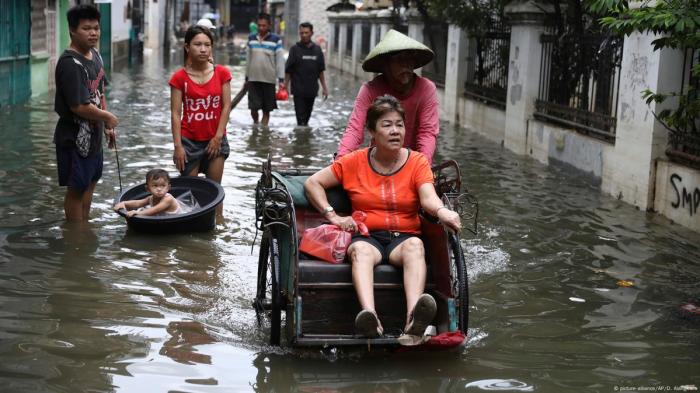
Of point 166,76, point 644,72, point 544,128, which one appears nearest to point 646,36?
point 644,72

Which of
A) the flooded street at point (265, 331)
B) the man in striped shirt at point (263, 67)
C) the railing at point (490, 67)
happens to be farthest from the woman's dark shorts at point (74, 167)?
the railing at point (490, 67)

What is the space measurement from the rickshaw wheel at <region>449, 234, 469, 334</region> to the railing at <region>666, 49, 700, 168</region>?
501 cm

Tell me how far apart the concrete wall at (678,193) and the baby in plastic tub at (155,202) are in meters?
4.68

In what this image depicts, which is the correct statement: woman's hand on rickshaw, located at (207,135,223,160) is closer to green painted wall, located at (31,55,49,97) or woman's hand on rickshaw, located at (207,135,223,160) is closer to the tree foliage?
the tree foliage

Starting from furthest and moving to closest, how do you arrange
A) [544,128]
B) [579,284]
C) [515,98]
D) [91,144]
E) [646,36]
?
[515,98] < [544,128] < [646,36] < [91,144] < [579,284]

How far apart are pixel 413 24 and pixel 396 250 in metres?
18.8

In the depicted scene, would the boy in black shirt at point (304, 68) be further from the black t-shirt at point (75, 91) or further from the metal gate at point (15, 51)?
the black t-shirt at point (75, 91)

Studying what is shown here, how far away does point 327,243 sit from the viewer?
5.56 m

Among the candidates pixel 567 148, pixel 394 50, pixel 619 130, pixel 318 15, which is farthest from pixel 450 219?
pixel 318 15

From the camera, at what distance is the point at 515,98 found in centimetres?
1540

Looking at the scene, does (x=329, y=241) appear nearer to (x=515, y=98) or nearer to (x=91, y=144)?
(x=91, y=144)

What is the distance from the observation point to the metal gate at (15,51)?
17.9 meters

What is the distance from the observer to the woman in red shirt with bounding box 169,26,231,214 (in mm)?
8336

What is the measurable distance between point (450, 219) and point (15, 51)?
15.3 m
